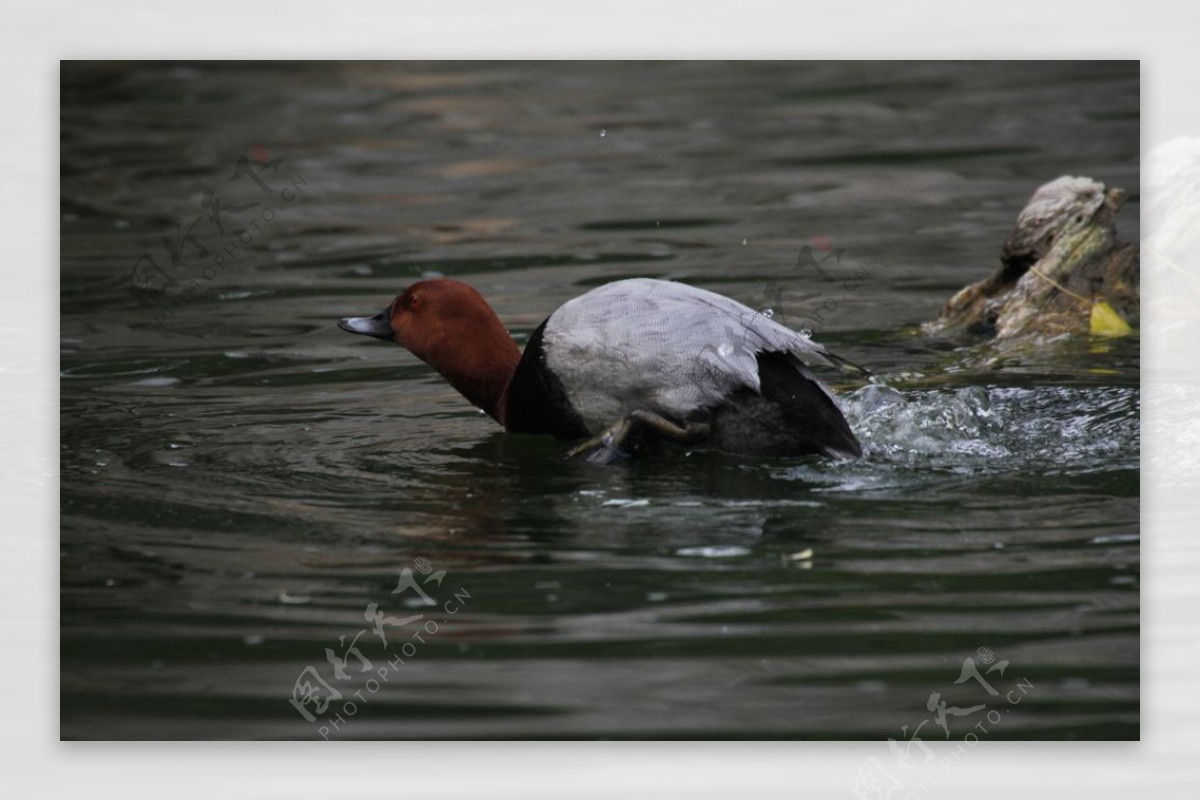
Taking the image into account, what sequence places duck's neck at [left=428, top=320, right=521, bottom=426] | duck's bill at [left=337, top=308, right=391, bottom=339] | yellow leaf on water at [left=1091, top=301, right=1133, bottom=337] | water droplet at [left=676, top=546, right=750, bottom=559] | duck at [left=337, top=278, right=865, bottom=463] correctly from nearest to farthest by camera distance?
water droplet at [left=676, top=546, right=750, bottom=559] < duck at [left=337, top=278, right=865, bottom=463] < duck's neck at [left=428, top=320, right=521, bottom=426] < duck's bill at [left=337, top=308, right=391, bottom=339] < yellow leaf on water at [left=1091, top=301, right=1133, bottom=337]

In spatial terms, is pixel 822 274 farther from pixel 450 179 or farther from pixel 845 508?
pixel 845 508

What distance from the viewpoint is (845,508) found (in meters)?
4.20

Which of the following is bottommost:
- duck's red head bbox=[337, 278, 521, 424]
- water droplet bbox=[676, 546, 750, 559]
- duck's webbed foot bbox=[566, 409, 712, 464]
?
water droplet bbox=[676, 546, 750, 559]

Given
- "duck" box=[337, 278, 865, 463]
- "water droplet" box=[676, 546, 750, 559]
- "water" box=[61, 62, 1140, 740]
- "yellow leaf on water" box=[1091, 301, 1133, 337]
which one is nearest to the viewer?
"water" box=[61, 62, 1140, 740]

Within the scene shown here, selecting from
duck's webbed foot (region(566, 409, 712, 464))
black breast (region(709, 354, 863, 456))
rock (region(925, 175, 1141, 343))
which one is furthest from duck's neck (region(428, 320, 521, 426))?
rock (region(925, 175, 1141, 343))

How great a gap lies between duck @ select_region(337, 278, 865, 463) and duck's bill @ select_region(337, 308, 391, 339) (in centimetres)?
51

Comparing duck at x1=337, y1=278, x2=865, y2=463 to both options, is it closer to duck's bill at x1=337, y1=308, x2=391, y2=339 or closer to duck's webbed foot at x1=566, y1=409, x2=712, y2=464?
duck's webbed foot at x1=566, y1=409, x2=712, y2=464

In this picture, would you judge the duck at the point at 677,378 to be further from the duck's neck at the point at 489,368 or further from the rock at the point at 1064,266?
the rock at the point at 1064,266

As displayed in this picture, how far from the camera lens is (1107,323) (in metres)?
5.71

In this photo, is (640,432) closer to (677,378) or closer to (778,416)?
(677,378)

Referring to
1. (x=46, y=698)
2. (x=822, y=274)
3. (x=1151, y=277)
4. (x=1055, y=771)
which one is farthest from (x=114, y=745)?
(x=822, y=274)

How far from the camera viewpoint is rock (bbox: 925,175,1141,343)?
5.78m

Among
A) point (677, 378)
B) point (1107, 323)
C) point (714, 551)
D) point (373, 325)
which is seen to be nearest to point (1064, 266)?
point (1107, 323)

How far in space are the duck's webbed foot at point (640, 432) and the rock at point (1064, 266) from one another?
172 cm
